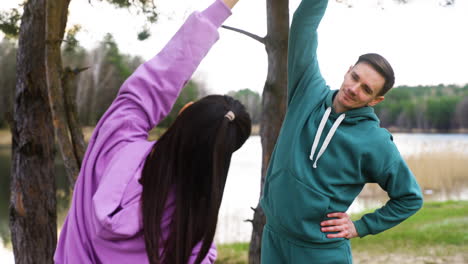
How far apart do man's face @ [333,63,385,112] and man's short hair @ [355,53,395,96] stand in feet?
0.03

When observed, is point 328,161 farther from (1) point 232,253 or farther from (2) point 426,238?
(1) point 232,253

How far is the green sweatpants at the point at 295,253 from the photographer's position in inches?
56.7

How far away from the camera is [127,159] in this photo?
2.85 ft

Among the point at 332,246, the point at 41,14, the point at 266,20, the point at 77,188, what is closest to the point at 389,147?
the point at 332,246

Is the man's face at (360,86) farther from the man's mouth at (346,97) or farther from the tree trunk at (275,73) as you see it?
the tree trunk at (275,73)

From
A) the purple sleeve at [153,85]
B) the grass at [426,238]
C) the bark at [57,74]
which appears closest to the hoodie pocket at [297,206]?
the purple sleeve at [153,85]

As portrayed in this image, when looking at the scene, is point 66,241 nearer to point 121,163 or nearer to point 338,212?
point 121,163

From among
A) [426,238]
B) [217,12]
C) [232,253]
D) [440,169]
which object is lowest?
[440,169]

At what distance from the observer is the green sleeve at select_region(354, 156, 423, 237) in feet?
4.58

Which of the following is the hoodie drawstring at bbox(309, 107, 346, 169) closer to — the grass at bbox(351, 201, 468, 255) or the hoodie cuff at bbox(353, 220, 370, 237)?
the hoodie cuff at bbox(353, 220, 370, 237)

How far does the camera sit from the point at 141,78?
92 cm

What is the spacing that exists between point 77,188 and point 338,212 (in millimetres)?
837

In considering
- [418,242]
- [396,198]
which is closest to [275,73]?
[396,198]

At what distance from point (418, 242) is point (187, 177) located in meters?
5.50
